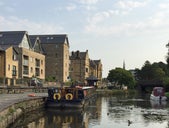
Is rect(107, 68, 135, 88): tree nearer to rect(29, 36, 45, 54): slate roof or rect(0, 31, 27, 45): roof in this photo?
rect(29, 36, 45, 54): slate roof

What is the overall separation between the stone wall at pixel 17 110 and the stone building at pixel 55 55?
7076cm

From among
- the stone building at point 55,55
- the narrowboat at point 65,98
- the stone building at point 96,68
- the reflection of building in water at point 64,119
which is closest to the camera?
the reflection of building in water at point 64,119

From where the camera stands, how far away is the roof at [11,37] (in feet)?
318

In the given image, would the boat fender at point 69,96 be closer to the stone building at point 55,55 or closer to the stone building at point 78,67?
the stone building at point 55,55

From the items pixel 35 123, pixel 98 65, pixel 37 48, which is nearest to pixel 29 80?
pixel 37 48

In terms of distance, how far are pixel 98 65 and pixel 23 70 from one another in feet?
A: 314

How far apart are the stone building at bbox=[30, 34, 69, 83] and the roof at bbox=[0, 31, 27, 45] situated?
71.7ft

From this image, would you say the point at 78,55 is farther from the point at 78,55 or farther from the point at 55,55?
the point at 55,55

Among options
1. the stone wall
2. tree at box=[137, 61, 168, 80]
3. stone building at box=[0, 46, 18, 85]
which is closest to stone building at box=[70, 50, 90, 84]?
tree at box=[137, 61, 168, 80]

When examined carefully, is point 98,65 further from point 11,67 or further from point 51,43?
point 11,67

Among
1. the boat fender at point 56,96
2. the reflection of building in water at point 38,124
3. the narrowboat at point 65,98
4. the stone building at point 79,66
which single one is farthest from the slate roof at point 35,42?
the reflection of building in water at point 38,124

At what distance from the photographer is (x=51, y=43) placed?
4801 inches

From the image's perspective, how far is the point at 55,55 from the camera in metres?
122

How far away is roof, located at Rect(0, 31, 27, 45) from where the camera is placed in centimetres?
9694
